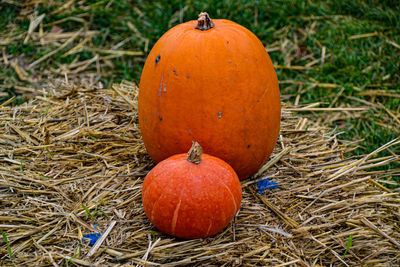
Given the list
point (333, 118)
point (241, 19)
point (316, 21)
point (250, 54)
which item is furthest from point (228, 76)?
point (316, 21)

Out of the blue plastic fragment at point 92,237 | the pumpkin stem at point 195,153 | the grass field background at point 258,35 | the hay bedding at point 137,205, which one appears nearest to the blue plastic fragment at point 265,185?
the hay bedding at point 137,205

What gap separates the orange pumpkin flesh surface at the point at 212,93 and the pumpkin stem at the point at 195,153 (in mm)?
284

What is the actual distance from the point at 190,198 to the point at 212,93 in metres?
0.66

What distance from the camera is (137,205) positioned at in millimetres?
2498

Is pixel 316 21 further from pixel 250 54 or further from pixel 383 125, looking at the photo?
pixel 250 54

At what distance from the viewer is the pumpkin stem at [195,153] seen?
83.7 inches

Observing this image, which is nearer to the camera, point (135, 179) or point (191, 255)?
point (191, 255)

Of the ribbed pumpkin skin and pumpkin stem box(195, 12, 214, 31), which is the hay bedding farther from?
pumpkin stem box(195, 12, 214, 31)

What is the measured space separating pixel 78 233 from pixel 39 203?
44cm

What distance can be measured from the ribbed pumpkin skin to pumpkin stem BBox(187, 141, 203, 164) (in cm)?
3

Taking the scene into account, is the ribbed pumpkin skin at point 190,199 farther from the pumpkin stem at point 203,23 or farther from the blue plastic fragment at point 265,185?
the pumpkin stem at point 203,23

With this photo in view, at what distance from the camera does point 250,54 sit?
2441mm

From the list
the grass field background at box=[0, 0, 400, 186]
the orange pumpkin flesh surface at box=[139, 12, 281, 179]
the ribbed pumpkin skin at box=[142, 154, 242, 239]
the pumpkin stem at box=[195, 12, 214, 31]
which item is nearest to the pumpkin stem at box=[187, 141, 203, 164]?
the ribbed pumpkin skin at box=[142, 154, 242, 239]

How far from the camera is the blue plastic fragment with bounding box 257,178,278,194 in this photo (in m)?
2.68
